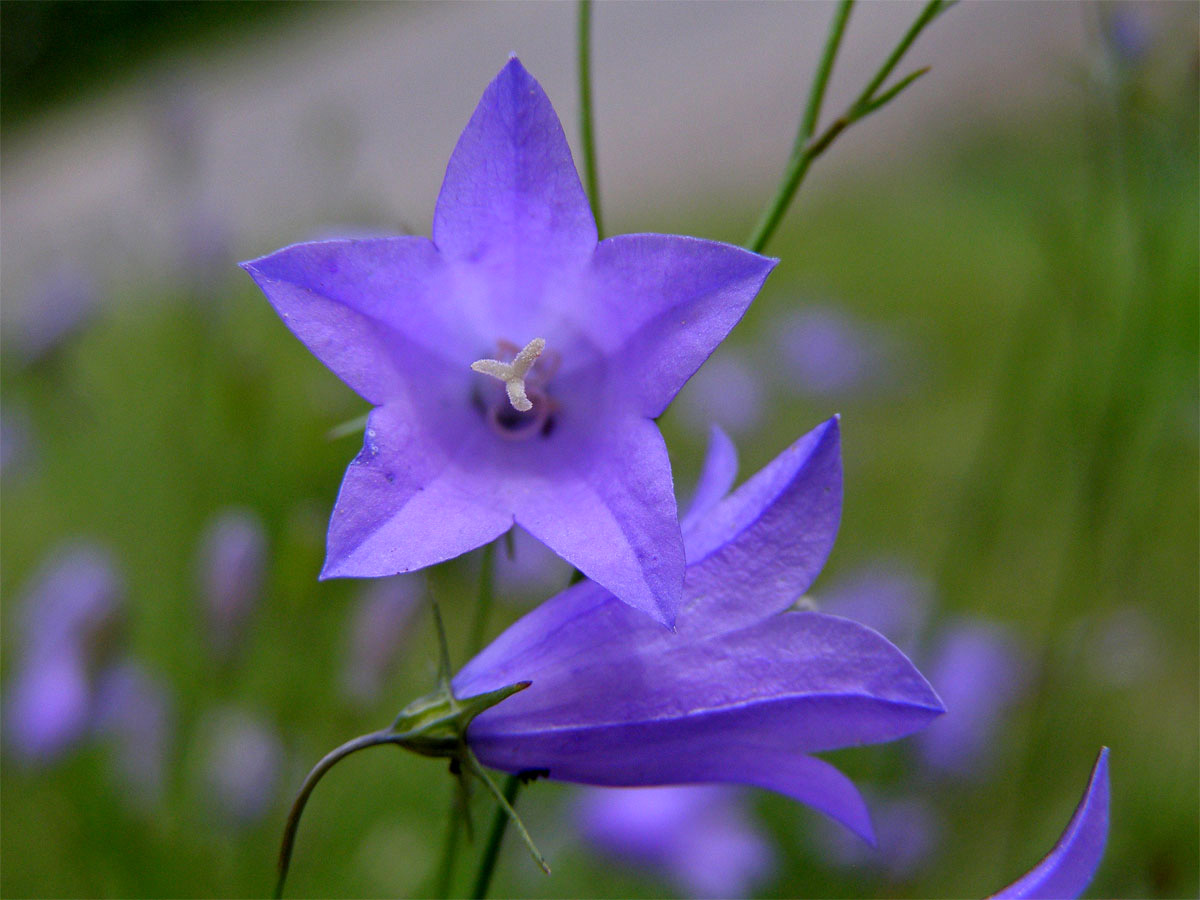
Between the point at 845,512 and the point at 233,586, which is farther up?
A: the point at 233,586

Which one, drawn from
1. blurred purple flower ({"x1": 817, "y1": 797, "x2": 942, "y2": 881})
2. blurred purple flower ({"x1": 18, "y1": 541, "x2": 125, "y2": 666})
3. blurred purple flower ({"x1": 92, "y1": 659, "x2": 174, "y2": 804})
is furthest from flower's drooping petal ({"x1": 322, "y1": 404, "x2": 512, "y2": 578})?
blurred purple flower ({"x1": 817, "y1": 797, "x2": 942, "y2": 881})

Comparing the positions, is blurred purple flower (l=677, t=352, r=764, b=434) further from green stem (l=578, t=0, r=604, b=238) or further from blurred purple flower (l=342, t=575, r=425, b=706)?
green stem (l=578, t=0, r=604, b=238)

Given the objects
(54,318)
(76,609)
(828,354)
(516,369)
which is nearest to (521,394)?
(516,369)

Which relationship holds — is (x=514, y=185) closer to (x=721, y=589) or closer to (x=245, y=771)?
(x=721, y=589)

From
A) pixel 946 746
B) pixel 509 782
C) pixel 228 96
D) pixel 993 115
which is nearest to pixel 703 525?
pixel 509 782

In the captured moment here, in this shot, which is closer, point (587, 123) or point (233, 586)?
point (587, 123)

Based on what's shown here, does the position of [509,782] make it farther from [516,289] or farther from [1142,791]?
[1142,791]

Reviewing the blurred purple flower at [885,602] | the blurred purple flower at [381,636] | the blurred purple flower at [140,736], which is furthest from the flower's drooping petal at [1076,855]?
the blurred purple flower at [885,602]

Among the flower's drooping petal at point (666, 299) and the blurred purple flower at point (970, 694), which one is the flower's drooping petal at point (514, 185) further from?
the blurred purple flower at point (970, 694)
